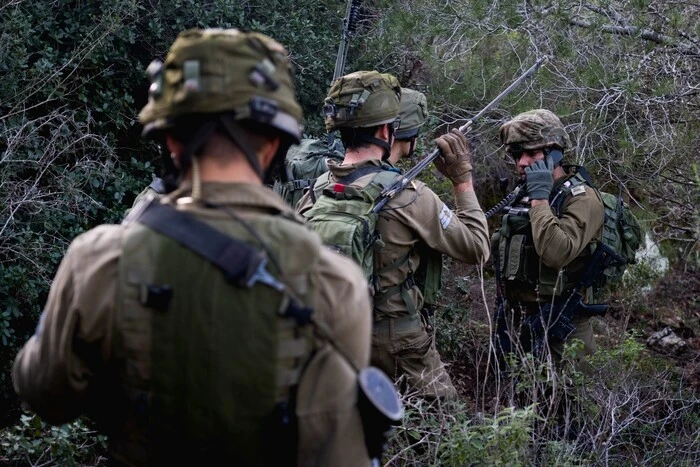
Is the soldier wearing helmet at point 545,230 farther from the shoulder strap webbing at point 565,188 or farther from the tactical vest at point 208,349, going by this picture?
the tactical vest at point 208,349

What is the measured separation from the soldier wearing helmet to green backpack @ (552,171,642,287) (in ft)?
0.03

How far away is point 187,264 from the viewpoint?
76.2 inches

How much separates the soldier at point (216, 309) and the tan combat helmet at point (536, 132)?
10.4 ft

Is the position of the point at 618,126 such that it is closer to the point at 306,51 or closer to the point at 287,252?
the point at 306,51

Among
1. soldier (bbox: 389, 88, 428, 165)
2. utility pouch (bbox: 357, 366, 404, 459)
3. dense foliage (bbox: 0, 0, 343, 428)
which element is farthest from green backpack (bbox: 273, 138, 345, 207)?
utility pouch (bbox: 357, 366, 404, 459)

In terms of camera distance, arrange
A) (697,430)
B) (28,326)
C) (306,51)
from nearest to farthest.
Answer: (697,430)
(28,326)
(306,51)

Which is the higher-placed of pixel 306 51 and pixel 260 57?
pixel 260 57

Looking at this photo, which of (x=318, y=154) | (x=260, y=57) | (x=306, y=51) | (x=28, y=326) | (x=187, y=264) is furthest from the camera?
(x=306, y=51)

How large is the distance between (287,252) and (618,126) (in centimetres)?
432

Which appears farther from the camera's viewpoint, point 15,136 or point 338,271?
point 15,136

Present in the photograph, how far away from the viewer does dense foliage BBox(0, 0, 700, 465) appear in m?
5.13

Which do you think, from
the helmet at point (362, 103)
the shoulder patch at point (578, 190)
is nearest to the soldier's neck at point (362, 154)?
the helmet at point (362, 103)

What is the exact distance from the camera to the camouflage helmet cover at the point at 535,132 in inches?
198

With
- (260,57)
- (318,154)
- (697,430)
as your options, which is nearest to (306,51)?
(318,154)
